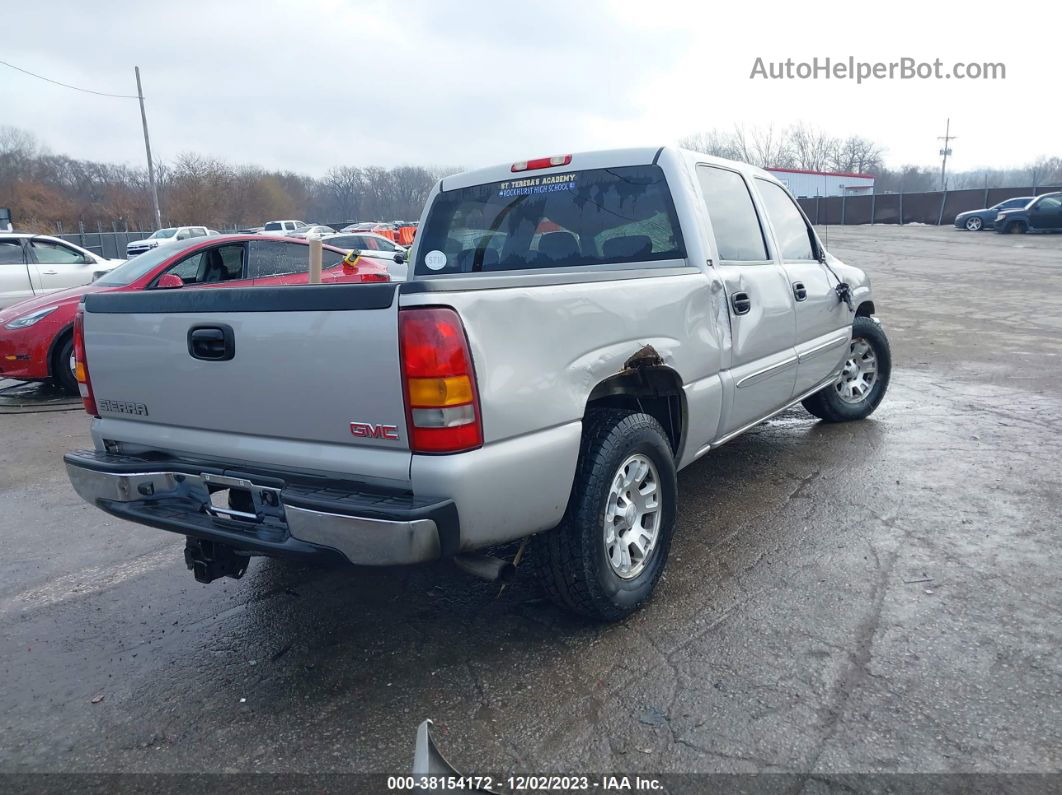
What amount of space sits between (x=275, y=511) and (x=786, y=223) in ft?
12.4

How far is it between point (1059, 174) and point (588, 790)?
340 feet

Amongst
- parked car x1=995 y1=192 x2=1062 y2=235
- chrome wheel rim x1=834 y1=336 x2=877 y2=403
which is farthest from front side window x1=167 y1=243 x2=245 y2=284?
parked car x1=995 y1=192 x2=1062 y2=235

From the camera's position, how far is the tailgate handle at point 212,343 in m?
2.71

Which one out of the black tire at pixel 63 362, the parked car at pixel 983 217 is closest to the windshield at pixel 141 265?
the black tire at pixel 63 362

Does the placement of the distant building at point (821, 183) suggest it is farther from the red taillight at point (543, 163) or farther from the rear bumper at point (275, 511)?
the rear bumper at point (275, 511)

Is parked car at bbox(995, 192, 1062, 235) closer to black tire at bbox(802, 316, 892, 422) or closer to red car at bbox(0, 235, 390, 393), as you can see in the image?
black tire at bbox(802, 316, 892, 422)

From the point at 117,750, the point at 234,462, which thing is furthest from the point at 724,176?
the point at 117,750

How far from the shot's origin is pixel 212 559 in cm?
297

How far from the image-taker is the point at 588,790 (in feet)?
7.32

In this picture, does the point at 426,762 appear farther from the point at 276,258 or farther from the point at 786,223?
the point at 276,258

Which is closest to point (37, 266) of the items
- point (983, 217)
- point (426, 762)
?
point (426, 762)

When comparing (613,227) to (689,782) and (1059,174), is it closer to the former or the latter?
(689,782)

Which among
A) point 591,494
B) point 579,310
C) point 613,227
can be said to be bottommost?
point 591,494

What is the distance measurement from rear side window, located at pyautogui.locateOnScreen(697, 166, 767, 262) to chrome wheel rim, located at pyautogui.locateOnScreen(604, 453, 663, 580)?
139cm
